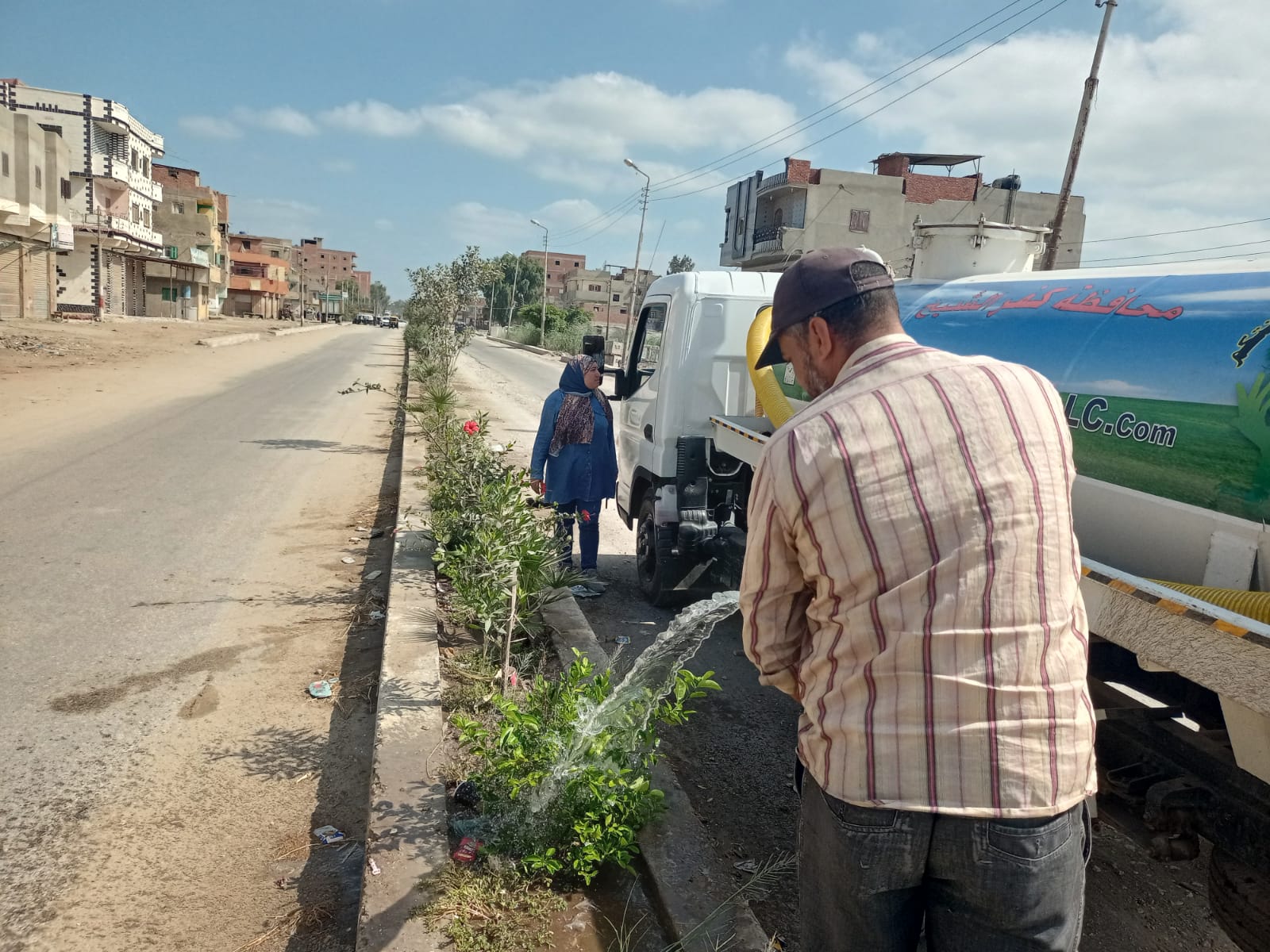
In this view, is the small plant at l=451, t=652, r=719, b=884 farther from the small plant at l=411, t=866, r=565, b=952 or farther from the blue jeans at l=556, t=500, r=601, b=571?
the blue jeans at l=556, t=500, r=601, b=571

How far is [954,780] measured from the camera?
147 cm

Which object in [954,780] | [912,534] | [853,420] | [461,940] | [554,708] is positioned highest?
[853,420]

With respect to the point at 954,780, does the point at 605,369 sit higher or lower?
higher

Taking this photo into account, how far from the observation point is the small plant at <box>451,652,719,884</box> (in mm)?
2820

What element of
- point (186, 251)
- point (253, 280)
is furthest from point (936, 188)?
point (253, 280)

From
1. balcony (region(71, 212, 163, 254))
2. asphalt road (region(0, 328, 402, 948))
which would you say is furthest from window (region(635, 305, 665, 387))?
balcony (region(71, 212, 163, 254))

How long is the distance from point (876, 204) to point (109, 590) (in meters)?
49.7

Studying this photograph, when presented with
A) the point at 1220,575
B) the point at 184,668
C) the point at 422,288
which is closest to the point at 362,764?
the point at 184,668

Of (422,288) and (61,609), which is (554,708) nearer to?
(61,609)

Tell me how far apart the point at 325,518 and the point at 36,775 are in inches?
198

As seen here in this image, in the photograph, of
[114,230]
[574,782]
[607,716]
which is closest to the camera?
[574,782]

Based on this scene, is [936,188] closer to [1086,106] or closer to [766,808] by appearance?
[1086,106]

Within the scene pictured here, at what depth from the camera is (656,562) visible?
21.2 feet

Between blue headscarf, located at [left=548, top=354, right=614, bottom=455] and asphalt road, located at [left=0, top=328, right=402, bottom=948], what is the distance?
2462 millimetres
